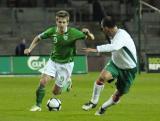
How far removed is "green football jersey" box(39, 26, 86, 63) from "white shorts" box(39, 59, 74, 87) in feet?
0.44

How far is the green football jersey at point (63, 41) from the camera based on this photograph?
1816 centimetres

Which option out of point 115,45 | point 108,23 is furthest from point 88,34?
point 115,45

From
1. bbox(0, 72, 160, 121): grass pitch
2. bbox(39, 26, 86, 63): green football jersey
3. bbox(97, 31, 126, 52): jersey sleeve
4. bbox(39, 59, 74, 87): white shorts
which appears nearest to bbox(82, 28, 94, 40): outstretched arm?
bbox(39, 26, 86, 63): green football jersey

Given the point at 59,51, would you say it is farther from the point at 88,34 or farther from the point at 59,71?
the point at 88,34

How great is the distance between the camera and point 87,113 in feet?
57.1

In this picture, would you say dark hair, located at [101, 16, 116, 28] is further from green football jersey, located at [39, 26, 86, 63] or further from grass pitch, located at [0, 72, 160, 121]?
green football jersey, located at [39, 26, 86, 63]

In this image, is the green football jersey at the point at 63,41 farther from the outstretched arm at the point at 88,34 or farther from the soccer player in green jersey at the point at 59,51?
the outstretched arm at the point at 88,34

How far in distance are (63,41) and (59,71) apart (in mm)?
831

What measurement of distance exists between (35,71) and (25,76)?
687mm

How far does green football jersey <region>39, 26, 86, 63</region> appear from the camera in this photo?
18156 millimetres

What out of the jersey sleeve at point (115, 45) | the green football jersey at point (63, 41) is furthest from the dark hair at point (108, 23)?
the green football jersey at point (63, 41)

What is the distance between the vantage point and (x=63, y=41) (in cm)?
1817

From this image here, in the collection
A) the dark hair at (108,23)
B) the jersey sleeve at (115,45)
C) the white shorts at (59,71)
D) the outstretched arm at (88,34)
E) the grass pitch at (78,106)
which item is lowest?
the grass pitch at (78,106)

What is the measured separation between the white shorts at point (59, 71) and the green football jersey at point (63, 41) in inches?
5.3
